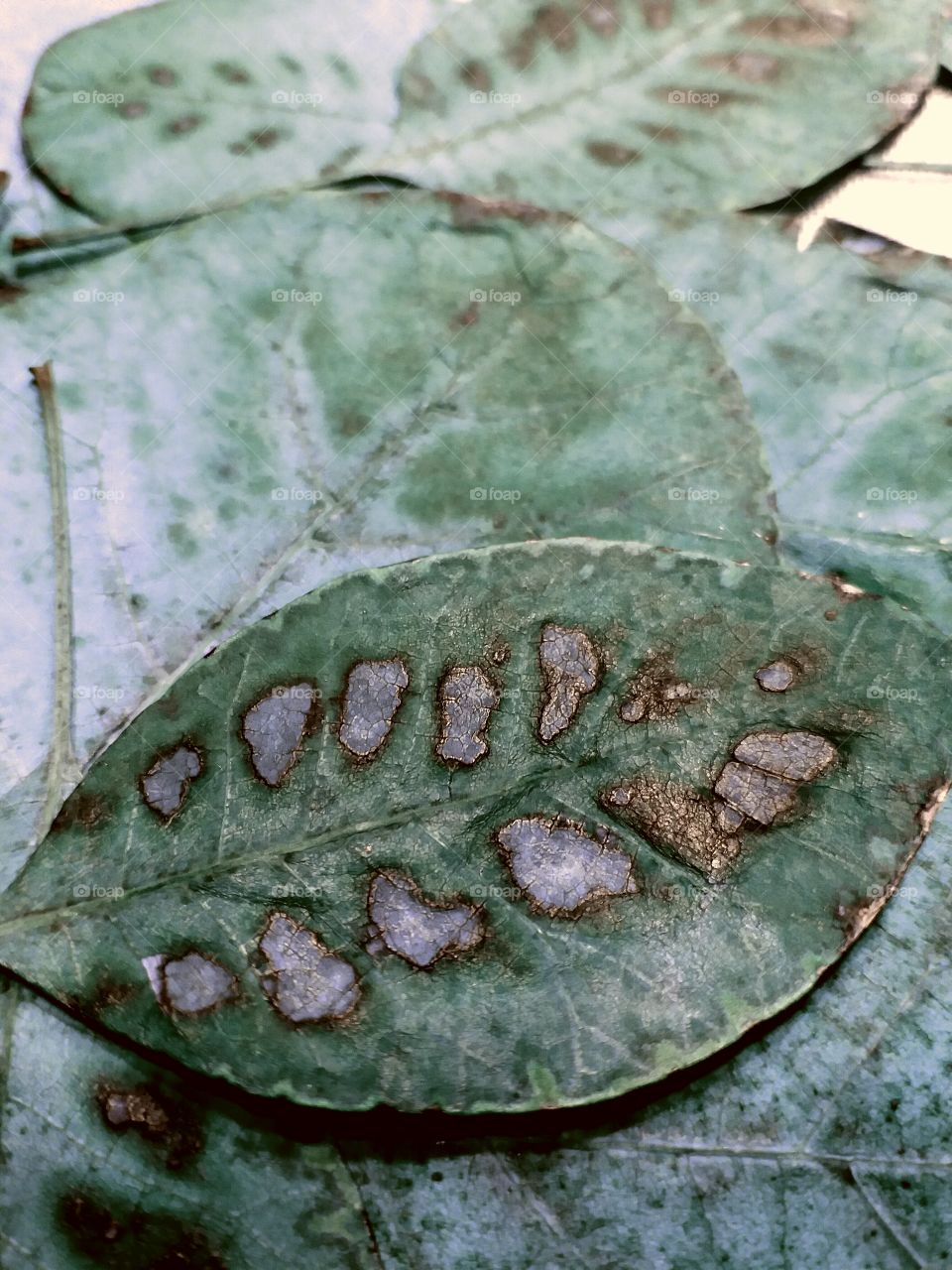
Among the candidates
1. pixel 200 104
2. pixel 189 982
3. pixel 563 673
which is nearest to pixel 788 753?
pixel 563 673

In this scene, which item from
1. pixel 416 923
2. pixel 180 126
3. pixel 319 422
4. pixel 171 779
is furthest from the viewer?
pixel 180 126

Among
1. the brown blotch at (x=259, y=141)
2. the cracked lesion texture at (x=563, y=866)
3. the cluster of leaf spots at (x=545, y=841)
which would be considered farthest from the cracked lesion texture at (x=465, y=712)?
the brown blotch at (x=259, y=141)

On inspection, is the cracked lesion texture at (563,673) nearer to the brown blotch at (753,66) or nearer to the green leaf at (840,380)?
the green leaf at (840,380)

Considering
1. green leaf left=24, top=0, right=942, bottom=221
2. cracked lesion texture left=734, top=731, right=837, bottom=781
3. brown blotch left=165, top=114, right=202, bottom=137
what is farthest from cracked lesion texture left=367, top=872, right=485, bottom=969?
brown blotch left=165, top=114, right=202, bottom=137

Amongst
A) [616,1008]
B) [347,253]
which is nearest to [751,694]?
[616,1008]

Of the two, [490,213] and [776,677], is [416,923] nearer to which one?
[776,677]

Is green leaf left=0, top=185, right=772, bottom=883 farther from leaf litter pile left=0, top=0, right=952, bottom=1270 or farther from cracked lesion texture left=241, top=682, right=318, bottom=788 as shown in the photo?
cracked lesion texture left=241, top=682, right=318, bottom=788

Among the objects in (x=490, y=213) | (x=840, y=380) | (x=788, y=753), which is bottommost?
(x=788, y=753)
